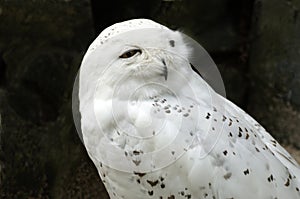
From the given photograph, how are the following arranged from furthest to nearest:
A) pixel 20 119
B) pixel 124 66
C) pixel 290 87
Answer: pixel 290 87
pixel 20 119
pixel 124 66

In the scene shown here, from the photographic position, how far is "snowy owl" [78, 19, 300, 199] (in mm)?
2377

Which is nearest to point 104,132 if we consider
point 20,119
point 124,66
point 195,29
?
point 124,66

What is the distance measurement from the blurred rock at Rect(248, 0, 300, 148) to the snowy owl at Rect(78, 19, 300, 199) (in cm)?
171

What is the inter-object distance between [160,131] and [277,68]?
205 cm

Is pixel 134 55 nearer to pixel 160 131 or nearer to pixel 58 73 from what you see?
pixel 160 131

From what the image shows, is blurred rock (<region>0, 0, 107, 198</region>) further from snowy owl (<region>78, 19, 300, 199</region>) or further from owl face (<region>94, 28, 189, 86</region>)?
owl face (<region>94, 28, 189, 86</region>)

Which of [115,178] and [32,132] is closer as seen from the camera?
[115,178]

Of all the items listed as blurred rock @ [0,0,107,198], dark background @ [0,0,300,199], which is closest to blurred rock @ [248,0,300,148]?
dark background @ [0,0,300,199]

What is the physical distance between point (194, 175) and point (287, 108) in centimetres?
202

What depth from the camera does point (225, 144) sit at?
8.02ft

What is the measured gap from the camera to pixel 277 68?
4.24 meters

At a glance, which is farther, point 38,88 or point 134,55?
point 38,88

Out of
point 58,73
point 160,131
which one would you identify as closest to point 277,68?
point 58,73

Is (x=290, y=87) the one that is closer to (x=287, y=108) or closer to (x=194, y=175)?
(x=287, y=108)
